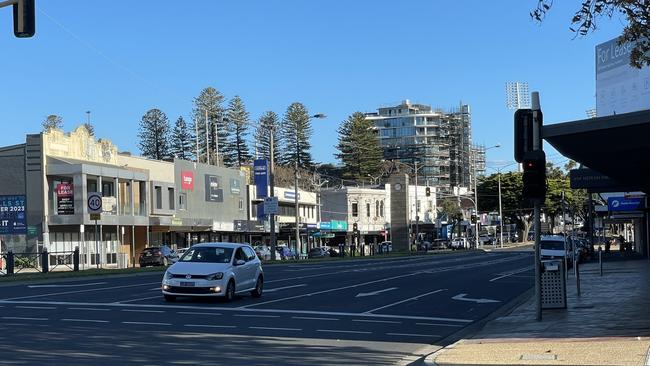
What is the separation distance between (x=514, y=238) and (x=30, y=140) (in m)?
93.1

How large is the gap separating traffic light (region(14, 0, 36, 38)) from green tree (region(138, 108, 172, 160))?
99.5m

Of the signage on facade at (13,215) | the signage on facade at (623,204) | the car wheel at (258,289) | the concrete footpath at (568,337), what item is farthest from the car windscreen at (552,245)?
the signage on facade at (13,215)

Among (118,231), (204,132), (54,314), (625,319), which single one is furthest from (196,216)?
(625,319)

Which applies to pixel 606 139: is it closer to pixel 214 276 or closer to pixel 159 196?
pixel 214 276

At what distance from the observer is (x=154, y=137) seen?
4471 inches

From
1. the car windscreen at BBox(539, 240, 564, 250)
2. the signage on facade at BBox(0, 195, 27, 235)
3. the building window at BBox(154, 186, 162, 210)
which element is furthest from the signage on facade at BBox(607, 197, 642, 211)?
the signage on facade at BBox(0, 195, 27, 235)

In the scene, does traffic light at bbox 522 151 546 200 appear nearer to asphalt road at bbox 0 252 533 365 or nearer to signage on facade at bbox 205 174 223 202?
asphalt road at bbox 0 252 533 365

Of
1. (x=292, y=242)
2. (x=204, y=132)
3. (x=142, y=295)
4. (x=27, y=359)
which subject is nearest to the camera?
(x=27, y=359)

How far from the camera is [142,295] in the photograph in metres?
23.3

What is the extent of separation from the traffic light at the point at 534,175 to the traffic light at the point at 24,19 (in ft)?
31.4

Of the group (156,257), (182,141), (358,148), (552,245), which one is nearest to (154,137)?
(182,141)

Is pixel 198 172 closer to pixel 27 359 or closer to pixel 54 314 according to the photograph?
pixel 54 314

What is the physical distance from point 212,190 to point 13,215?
23.0 metres

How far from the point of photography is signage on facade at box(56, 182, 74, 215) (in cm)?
5153
